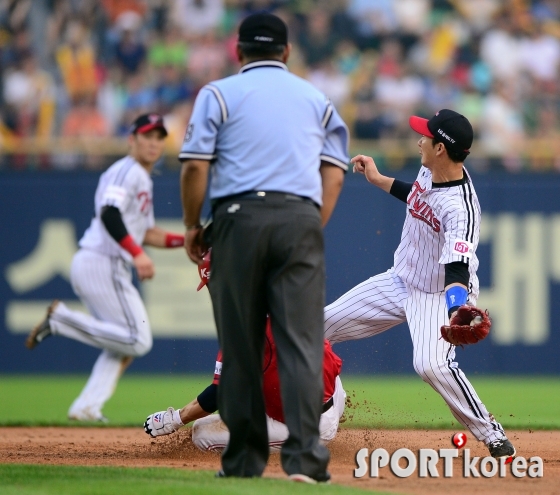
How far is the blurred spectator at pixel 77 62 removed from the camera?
1273 cm

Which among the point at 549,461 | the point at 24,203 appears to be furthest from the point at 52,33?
the point at 549,461

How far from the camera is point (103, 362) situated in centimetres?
820

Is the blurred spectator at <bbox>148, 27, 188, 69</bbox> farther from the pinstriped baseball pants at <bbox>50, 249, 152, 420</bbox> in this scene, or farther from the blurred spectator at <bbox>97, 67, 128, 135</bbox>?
the pinstriped baseball pants at <bbox>50, 249, 152, 420</bbox>

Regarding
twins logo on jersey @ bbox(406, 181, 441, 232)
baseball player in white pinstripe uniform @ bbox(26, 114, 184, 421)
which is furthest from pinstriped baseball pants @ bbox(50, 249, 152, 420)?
twins logo on jersey @ bbox(406, 181, 441, 232)

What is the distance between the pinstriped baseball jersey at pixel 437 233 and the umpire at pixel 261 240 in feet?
4.31

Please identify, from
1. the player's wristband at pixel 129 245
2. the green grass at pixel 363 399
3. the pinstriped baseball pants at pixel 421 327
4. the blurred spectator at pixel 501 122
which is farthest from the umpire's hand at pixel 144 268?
the blurred spectator at pixel 501 122

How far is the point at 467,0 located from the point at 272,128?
10.6 meters

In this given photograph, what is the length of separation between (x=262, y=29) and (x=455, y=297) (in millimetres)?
1762

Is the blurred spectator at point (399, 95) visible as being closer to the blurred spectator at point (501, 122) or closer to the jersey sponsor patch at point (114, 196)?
the blurred spectator at point (501, 122)

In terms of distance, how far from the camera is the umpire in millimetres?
4211

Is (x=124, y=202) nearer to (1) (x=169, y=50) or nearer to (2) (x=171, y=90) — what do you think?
(2) (x=171, y=90)

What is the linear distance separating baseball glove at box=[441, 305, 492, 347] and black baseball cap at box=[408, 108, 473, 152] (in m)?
0.98

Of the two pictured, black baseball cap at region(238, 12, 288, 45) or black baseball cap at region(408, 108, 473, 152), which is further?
black baseball cap at region(408, 108, 473, 152)

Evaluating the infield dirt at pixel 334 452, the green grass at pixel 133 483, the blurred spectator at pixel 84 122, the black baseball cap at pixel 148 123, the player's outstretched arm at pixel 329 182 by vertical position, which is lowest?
the infield dirt at pixel 334 452
